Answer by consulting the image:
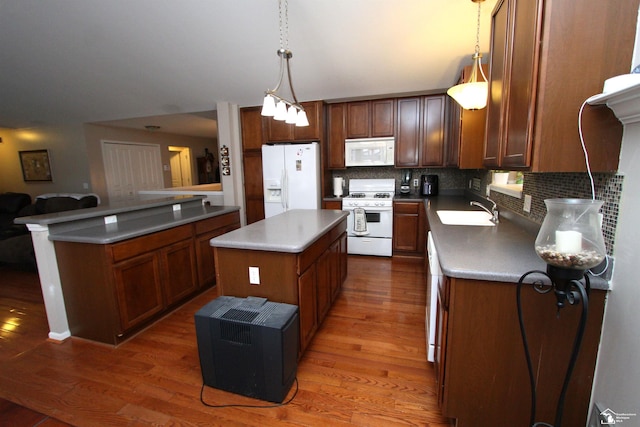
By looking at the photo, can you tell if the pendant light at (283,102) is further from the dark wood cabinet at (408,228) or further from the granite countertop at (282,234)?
the dark wood cabinet at (408,228)

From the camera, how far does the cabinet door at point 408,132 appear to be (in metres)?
3.88

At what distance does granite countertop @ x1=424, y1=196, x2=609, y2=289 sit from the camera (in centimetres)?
113

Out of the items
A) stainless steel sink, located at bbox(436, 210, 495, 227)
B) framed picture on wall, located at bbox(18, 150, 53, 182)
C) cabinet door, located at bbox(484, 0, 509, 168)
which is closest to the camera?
cabinet door, located at bbox(484, 0, 509, 168)

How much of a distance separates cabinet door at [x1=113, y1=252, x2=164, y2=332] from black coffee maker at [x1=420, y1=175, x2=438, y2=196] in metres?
3.47


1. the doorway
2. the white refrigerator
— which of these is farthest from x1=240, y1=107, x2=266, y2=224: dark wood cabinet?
the doorway

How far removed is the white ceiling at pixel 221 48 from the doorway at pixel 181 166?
3920 mm

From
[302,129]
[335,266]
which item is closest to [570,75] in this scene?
[335,266]

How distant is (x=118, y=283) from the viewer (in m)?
2.00

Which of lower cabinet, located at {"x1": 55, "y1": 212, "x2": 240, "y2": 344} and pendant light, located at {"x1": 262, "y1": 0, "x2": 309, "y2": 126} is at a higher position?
pendant light, located at {"x1": 262, "y1": 0, "x2": 309, "y2": 126}

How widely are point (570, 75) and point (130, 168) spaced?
735cm

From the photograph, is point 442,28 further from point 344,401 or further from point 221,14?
point 344,401

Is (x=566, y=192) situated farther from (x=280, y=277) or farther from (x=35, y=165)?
(x=35, y=165)

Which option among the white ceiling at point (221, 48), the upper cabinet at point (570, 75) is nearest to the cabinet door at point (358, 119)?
the white ceiling at point (221, 48)

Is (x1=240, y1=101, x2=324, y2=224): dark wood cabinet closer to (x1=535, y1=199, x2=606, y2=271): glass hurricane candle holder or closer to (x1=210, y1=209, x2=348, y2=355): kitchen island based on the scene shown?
(x1=210, y1=209, x2=348, y2=355): kitchen island
